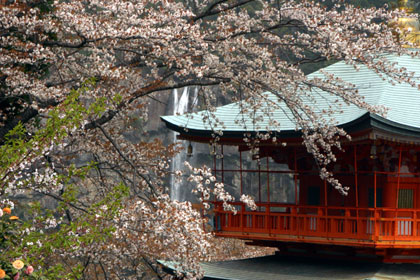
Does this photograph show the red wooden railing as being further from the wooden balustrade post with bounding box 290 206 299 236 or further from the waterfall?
the waterfall

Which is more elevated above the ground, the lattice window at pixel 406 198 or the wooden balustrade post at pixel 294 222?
the lattice window at pixel 406 198

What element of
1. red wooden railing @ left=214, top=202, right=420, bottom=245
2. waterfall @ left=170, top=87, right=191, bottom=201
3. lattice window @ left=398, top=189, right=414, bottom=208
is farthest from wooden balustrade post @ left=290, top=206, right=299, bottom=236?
waterfall @ left=170, top=87, right=191, bottom=201

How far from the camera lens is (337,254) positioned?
13445 mm

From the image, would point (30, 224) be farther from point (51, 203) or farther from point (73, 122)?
point (51, 203)

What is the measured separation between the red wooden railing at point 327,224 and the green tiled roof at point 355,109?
59.4 inches

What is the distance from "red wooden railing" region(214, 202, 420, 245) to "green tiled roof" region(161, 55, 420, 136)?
4.95 feet

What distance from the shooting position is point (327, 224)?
12.5m

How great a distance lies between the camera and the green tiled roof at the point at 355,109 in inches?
496

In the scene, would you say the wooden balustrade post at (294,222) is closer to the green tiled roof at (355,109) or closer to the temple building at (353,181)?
the temple building at (353,181)

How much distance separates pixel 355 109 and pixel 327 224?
2086 millimetres

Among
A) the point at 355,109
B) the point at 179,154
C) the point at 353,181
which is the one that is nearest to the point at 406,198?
the point at 353,181

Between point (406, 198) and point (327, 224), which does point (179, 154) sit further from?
point (327, 224)

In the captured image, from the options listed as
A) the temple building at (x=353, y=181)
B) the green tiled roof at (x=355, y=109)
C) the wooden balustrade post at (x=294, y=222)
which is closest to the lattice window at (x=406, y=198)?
the temple building at (x=353, y=181)

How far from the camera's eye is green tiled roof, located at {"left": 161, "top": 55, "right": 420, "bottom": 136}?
12586mm
